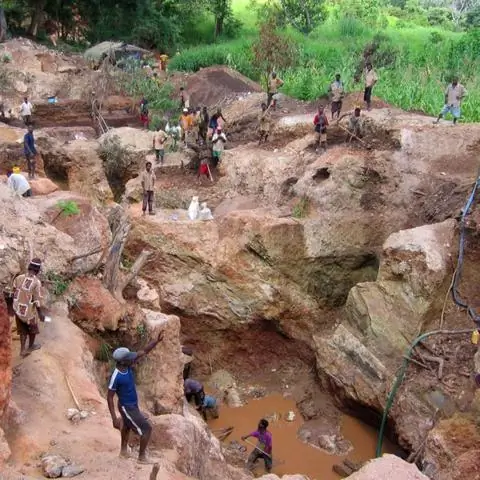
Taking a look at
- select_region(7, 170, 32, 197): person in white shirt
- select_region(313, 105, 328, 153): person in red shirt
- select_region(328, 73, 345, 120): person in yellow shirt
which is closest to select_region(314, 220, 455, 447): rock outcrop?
select_region(313, 105, 328, 153): person in red shirt

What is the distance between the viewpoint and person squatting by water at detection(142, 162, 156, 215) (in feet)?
40.9

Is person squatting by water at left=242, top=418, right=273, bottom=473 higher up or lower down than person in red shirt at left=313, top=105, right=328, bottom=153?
lower down

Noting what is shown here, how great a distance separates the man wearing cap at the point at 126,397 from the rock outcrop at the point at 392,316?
5855 millimetres

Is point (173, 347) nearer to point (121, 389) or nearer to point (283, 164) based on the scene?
point (121, 389)

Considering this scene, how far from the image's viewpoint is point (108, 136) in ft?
56.9

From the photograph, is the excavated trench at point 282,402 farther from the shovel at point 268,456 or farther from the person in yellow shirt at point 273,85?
the person in yellow shirt at point 273,85

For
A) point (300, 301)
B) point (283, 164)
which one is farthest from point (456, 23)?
point (300, 301)

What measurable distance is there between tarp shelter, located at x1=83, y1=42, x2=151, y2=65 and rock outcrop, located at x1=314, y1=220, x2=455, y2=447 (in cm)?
1738

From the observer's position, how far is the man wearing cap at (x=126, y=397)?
5629mm

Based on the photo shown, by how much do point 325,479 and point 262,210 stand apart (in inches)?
230

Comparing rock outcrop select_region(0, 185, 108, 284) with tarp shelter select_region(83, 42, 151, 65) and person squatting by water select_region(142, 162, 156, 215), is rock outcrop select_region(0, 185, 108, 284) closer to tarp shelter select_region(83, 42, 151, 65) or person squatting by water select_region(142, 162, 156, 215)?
person squatting by water select_region(142, 162, 156, 215)

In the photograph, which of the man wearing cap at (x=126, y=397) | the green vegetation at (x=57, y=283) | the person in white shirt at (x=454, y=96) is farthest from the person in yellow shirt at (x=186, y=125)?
the man wearing cap at (x=126, y=397)

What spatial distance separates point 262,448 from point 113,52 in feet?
65.0

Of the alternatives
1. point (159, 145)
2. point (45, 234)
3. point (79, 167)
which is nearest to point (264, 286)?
point (159, 145)
